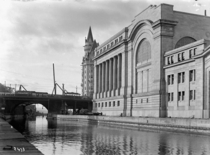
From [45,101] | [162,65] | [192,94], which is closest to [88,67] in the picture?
[45,101]

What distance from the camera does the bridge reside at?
380 feet

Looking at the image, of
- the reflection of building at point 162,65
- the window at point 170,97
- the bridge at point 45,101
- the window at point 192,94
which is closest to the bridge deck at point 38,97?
the bridge at point 45,101

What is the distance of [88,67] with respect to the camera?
7224 inches

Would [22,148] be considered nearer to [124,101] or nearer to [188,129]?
[188,129]

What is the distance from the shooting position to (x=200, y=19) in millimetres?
76938

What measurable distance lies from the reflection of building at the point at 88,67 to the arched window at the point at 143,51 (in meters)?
93.2

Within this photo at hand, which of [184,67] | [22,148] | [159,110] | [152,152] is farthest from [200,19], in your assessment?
[22,148]

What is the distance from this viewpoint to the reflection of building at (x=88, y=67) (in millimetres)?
180000

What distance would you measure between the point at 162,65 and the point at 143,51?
1189cm

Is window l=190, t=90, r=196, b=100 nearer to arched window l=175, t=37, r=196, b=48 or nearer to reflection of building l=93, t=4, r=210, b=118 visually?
reflection of building l=93, t=4, r=210, b=118

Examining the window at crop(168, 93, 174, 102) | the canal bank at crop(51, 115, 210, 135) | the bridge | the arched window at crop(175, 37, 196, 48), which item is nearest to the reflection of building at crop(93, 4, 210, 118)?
the arched window at crop(175, 37, 196, 48)

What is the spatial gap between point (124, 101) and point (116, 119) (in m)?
20.7

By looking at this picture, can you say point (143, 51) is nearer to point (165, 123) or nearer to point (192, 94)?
point (192, 94)

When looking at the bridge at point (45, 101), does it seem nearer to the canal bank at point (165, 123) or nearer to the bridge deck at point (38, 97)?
the bridge deck at point (38, 97)
